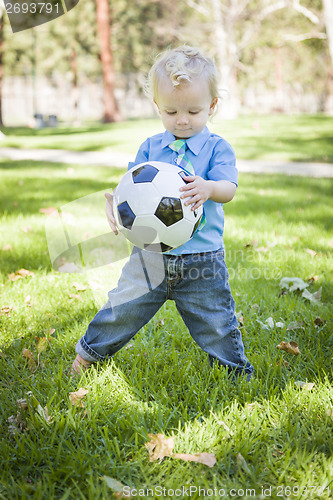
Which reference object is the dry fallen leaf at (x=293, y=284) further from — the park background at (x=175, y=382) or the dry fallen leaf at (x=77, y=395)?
the dry fallen leaf at (x=77, y=395)

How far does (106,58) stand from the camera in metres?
23.2

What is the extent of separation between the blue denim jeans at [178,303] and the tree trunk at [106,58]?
2290 cm

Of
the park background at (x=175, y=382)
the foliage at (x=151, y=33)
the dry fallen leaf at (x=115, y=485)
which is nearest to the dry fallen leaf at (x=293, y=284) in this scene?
the park background at (x=175, y=382)

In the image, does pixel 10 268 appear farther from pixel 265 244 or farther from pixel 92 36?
pixel 92 36

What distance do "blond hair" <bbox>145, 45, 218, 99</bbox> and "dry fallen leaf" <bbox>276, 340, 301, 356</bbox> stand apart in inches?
50.7

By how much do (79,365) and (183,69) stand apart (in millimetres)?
1418

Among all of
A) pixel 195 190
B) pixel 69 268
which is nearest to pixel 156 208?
pixel 195 190

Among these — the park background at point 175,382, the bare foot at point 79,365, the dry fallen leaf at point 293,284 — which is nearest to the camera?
the park background at point 175,382

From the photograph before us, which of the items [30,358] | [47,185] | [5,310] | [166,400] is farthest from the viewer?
[47,185]

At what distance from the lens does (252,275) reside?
3602 millimetres

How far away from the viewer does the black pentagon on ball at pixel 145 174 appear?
74.5 inches

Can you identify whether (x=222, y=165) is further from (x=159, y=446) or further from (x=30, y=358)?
(x=30, y=358)

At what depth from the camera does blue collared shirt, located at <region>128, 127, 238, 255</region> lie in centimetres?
202

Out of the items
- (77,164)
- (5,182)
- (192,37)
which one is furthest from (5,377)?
(192,37)
